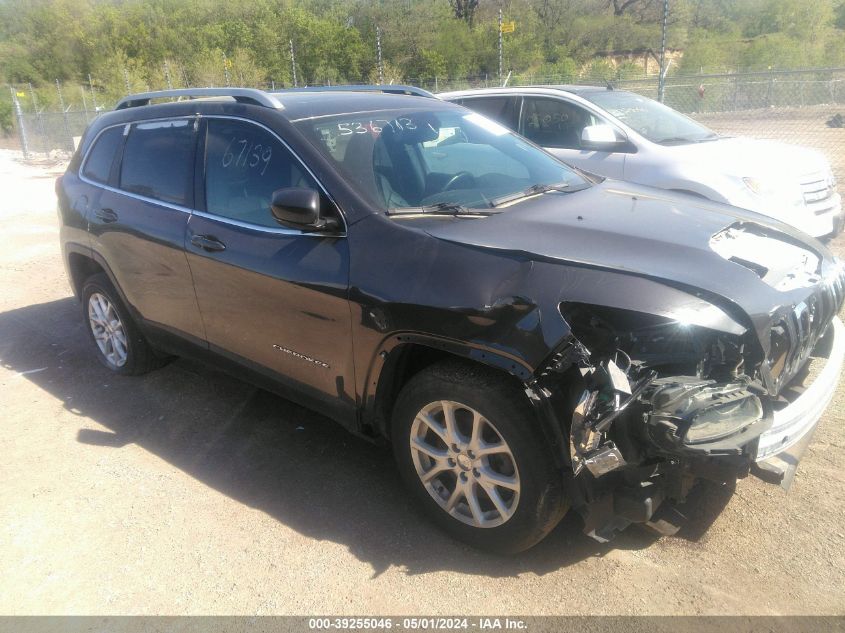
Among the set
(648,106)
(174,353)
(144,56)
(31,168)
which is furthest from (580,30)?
(174,353)

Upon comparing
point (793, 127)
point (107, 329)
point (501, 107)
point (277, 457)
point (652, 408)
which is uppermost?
point (501, 107)

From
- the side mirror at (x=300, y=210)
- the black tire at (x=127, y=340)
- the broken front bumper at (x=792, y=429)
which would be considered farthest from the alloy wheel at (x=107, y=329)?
the broken front bumper at (x=792, y=429)

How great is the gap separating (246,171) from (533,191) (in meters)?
1.55

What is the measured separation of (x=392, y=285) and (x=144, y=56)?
187 feet

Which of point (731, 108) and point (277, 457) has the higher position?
point (277, 457)

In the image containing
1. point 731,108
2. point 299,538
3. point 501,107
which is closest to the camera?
point 299,538

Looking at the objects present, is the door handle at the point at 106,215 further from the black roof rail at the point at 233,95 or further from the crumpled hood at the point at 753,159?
the crumpled hood at the point at 753,159

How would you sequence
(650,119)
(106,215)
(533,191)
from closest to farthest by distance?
(533,191) → (106,215) → (650,119)

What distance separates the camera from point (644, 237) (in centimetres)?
289

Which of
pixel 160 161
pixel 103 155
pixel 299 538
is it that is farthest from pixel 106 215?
pixel 299 538

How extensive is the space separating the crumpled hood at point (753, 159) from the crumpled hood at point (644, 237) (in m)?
2.93

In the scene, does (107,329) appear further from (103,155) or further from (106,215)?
(103,155)

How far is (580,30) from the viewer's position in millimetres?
53438

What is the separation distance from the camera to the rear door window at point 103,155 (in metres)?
4.67
